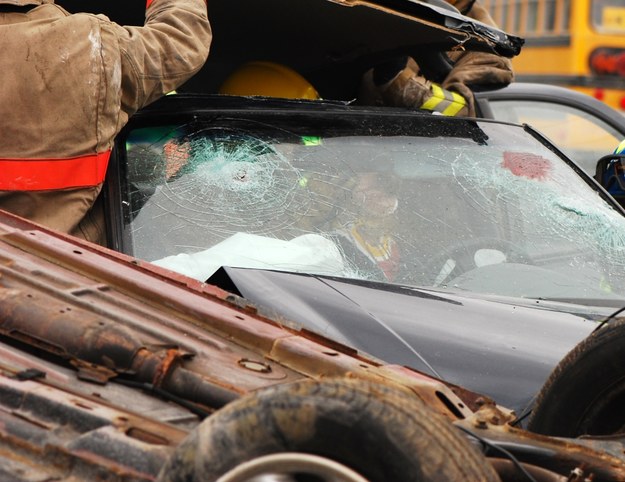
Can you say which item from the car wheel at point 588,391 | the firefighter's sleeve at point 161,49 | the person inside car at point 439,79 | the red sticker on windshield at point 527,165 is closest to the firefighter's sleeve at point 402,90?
the person inside car at point 439,79

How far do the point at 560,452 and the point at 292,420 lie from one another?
1.62 ft

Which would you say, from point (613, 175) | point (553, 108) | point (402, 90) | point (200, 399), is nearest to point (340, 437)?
point (200, 399)

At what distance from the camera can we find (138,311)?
236cm

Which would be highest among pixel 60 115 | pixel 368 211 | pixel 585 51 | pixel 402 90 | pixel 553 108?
pixel 60 115

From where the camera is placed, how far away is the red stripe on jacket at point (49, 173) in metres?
3.01

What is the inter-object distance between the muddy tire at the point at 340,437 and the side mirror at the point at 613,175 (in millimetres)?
2460

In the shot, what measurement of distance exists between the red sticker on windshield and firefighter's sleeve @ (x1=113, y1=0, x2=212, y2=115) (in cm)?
102

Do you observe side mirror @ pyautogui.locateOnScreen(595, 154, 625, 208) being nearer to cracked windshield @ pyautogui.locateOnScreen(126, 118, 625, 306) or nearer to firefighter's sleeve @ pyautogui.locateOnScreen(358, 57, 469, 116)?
cracked windshield @ pyautogui.locateOnScreen(126, 118, 625, 306)

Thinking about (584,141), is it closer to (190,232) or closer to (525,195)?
(525,195)

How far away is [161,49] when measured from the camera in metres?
3.26

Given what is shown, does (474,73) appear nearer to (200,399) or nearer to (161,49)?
(161,49)

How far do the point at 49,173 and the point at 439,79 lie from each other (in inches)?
94.5

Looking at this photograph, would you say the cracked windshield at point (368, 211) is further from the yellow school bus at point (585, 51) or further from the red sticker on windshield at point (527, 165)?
the yellow school bus at point (585, 51)

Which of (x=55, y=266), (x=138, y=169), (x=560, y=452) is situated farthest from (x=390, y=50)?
(x=560, y=452)
